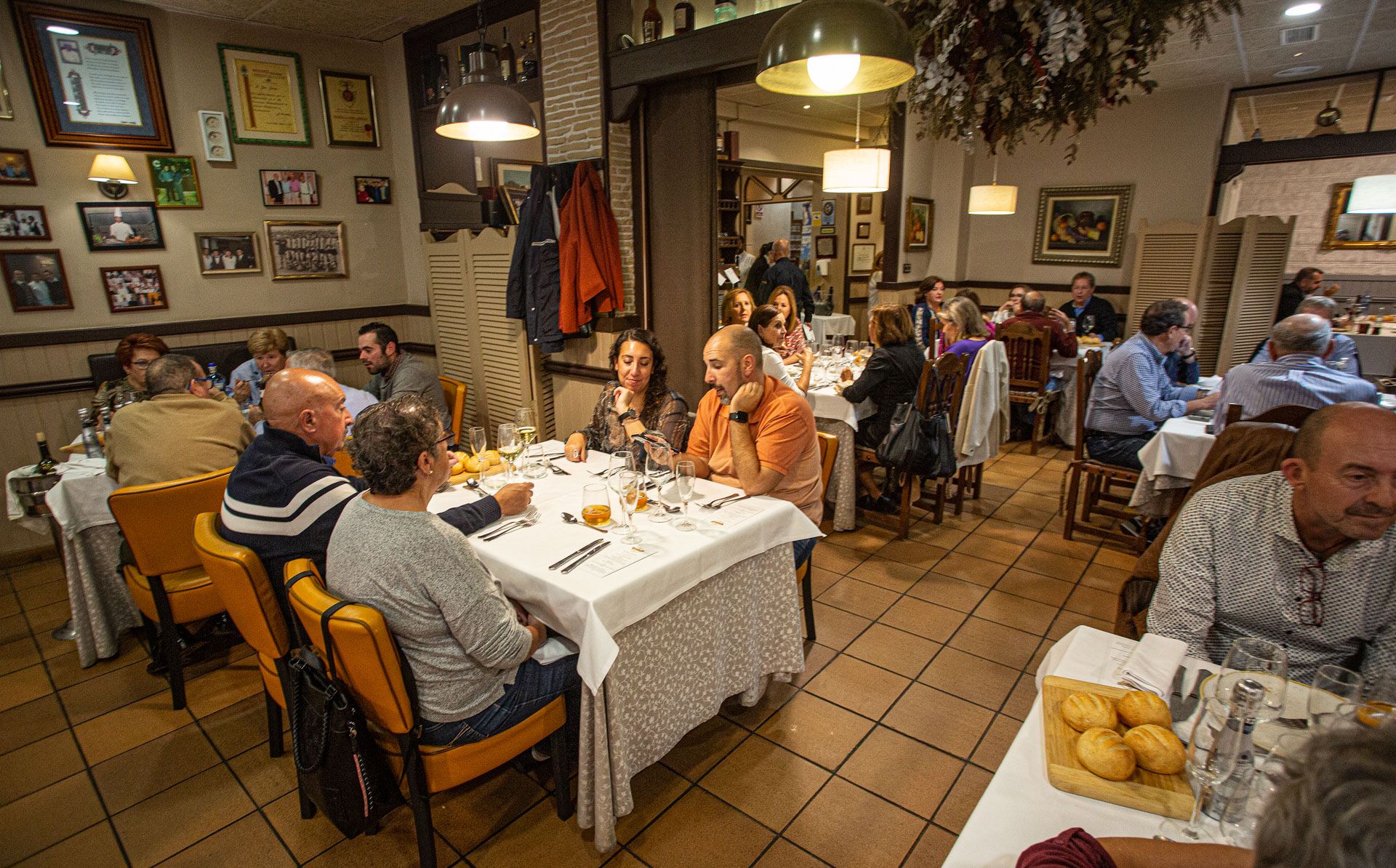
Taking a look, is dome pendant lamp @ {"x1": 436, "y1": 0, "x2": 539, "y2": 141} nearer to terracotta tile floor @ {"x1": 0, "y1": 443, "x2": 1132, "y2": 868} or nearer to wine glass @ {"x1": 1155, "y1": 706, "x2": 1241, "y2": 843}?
terracotta tile floor @ {"x1": 0, "y1": 443, "x2": 1132, "y2": 868}

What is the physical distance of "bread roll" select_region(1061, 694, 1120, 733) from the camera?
127 cm

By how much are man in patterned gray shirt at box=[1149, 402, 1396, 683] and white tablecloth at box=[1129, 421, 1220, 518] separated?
2005mm

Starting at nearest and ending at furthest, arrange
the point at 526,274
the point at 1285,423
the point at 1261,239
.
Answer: the point at 1285,423 → the point at 526,274 → the point at 1261,239

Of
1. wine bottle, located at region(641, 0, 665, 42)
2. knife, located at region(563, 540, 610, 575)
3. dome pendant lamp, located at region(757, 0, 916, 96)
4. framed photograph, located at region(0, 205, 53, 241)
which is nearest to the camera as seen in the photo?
dome pendant lamp, located at region(757, 0, 916, 96)

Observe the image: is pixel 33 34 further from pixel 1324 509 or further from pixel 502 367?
pixel 1324 509

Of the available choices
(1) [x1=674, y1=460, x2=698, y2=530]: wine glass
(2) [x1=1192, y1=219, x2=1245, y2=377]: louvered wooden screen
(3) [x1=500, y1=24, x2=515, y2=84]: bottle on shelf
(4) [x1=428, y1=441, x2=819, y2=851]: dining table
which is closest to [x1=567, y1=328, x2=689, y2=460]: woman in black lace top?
(4) [x1=428, y1=441, x2=819, y2=851]: dining table

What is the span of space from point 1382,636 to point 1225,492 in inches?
18.4

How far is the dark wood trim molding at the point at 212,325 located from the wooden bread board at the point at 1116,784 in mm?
5985

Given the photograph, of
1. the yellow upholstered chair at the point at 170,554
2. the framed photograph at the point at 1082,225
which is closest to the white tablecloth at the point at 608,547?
the yellow upholstered chair at the point at 170,554

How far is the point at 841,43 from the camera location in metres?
1.87

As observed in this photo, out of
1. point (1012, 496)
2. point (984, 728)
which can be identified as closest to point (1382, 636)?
point (984, 728)

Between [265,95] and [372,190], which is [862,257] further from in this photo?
[265,95]

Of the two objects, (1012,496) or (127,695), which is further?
(1012,496)

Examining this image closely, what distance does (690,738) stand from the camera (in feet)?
8.50
